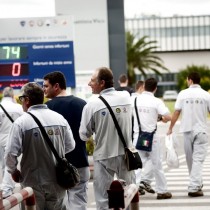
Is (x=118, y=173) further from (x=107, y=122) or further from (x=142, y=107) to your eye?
(x=142, y=107)

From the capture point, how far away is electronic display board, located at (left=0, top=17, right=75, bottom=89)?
23516mm

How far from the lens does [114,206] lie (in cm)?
553

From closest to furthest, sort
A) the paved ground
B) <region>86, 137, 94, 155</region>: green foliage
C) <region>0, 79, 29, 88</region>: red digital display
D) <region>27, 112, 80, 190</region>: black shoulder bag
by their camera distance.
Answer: <region>27, 112, 80, 190</region>: black shoulder bag < the paved ground < <region>86, 137, 94, 155</region>: green foliage < <region>0, 79, 29, 88</region>: red digital display

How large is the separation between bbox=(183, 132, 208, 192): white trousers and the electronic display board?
32.9 ft

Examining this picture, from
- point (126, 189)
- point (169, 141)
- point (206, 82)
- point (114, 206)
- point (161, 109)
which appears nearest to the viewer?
point (114, 206)

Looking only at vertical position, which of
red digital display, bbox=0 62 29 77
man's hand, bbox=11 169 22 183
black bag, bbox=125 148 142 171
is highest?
red digital display, bbox=0 62 29 77

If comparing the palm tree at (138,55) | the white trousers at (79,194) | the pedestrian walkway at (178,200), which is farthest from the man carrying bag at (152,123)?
the palm tree at (138,55)

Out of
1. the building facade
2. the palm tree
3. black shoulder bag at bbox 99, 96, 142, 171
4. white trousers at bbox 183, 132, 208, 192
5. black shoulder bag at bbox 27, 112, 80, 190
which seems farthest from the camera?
the building facade

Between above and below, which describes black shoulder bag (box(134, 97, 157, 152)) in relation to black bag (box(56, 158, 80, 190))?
below

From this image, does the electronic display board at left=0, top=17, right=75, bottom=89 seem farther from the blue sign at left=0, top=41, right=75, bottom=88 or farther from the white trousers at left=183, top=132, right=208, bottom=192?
the white trousers at left=183, top=132, right=208, bottom=192

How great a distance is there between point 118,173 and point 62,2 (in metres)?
18.5

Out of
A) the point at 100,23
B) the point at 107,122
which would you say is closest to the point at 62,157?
the point at 107,122

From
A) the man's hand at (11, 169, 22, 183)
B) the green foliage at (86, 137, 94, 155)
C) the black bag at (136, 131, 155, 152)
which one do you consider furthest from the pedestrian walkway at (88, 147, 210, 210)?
the man's hand at (11, 169, 22, 183)

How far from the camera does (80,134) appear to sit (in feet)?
30.7
